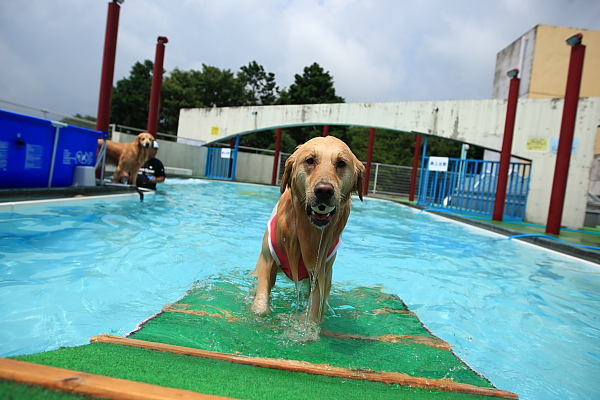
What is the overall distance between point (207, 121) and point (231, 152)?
8.42ft

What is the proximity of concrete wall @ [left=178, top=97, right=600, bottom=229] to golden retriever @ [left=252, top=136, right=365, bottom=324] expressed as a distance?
13009mm

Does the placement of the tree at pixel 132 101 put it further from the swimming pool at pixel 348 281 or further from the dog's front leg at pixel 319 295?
the dog's front leg at pixel 319 295

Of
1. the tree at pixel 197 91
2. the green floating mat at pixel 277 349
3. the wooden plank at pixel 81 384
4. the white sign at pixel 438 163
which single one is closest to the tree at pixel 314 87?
the tree at pixel 197 91

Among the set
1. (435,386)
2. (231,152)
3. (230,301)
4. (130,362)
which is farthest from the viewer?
(231,152)

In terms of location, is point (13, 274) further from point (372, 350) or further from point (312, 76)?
point (312, 76)

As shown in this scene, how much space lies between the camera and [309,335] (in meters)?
2.72

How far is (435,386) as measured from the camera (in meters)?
1.96

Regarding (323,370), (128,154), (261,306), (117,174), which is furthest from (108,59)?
(323,370)

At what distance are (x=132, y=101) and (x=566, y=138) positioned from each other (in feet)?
125

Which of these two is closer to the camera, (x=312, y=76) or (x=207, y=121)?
(x=207, y=121)

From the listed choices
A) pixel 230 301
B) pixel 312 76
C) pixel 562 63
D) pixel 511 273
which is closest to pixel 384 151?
pixel 312 76

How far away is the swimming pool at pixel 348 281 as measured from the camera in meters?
2.64

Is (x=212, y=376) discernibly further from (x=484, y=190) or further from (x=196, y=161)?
(x=196, y=161)

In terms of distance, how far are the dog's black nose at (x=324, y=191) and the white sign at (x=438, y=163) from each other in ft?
44.2
